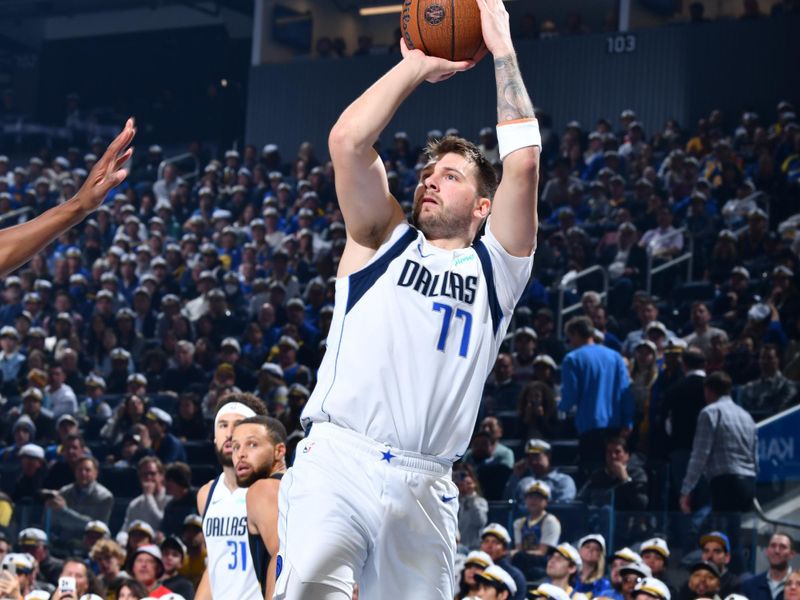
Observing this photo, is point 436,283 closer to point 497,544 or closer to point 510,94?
point 510,94

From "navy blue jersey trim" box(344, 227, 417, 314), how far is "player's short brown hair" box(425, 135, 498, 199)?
45cm

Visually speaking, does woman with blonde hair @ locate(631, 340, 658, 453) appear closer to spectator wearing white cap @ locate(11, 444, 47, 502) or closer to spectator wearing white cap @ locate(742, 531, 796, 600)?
spectator wearing white cap @ locate(742, 531, 796, 600)

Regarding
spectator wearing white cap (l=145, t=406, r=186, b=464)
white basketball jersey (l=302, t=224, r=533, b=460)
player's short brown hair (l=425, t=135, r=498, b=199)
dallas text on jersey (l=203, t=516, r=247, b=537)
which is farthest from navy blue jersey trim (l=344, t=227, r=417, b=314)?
spectator wearing white cap (l=145, t=406, r=186, b=464)

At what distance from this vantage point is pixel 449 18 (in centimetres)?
512

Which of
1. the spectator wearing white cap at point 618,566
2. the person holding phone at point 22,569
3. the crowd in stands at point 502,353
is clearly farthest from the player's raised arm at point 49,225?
the person holding phone at point 22,569

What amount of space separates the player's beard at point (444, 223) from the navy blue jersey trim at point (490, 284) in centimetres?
11

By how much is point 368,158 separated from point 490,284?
2.21 ft

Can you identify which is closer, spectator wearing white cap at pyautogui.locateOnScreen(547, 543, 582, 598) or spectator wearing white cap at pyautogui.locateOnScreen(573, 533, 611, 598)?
spectator wearing white cap at pyautogui.locateOnScreen(547, 543, 582, 598)

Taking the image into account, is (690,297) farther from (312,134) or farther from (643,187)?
(312,134)

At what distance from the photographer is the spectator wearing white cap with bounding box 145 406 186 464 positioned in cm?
1517

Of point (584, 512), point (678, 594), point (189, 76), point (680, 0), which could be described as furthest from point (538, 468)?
point (189, 76)

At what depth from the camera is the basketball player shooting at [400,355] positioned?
4.68 m

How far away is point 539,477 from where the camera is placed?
12406 mm

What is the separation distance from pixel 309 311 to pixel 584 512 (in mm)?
7154
